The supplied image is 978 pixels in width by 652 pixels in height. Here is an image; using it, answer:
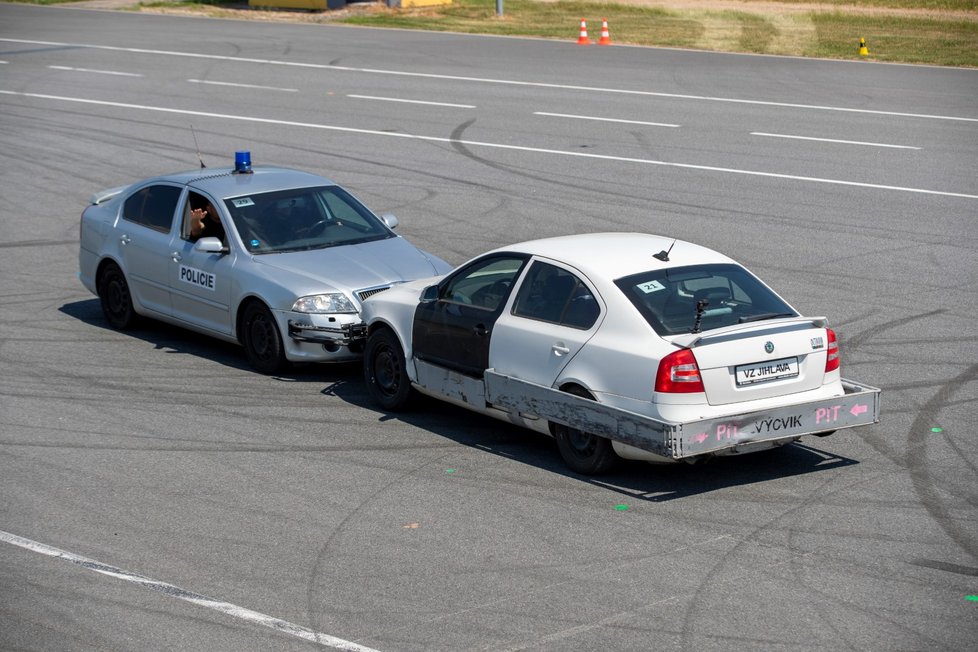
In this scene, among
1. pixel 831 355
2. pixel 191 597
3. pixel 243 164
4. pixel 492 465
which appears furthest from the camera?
pixel 243 164

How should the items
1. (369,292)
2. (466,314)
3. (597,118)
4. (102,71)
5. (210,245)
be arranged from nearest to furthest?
(466,314)
(369,292)
(210,245)
(597,118)
(102,71)

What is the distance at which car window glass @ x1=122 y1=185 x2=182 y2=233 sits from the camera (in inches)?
503

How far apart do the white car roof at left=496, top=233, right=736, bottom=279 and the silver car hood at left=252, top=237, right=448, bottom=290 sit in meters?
2.19

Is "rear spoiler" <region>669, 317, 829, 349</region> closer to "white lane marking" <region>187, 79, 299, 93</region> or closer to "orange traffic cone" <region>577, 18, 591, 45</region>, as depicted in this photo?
"white lane marking" <region>187, 79, 299, 93</region>

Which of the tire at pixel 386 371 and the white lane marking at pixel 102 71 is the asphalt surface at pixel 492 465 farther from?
the white lane marking at pixel 102 71

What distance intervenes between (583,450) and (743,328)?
137 centimetres

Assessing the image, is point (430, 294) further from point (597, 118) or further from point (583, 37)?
point (583, 37)

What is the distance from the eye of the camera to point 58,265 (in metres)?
15.8

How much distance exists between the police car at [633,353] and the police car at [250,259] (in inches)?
62.5

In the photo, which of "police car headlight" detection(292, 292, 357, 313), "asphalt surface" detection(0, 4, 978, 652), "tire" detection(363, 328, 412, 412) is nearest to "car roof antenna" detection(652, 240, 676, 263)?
"asphalt surface" detection(0, 4, 978, 652)

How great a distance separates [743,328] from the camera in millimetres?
8461

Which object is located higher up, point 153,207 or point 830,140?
point 153,207

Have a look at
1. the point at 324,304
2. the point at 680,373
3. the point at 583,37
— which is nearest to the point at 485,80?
the point at 583,37

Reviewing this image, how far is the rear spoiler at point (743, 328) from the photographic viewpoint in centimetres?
825
